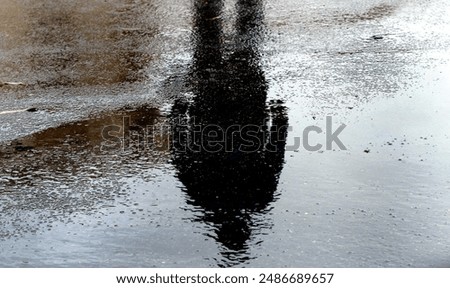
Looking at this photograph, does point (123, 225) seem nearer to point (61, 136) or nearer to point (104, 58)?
point (61, 136)

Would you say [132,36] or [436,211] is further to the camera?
[132,36]

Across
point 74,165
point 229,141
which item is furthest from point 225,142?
point 74,165

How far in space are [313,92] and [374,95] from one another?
68 centimetres

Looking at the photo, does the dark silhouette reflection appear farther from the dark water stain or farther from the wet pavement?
the dark water stain

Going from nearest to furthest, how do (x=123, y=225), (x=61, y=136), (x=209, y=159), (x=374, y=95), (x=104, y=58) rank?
(x=123, y=225), (x=209, y=159), (x=61, y=136), (x=374, y=95), (x=104, y=58)

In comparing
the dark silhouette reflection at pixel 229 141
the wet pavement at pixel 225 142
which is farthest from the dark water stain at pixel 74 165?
the dark silhouette reflection at pixel 229 141

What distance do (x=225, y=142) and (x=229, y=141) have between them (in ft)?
0.14

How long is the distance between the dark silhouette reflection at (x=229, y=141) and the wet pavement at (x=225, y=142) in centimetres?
2

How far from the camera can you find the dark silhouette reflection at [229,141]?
16.0 feet

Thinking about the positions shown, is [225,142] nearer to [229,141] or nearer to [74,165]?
[229,141]

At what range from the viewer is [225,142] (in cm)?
595

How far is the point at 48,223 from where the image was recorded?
4.80 meters

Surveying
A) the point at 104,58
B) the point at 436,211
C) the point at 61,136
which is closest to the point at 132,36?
the point at 104,58

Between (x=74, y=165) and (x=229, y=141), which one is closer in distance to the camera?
(x=74, y=165)
